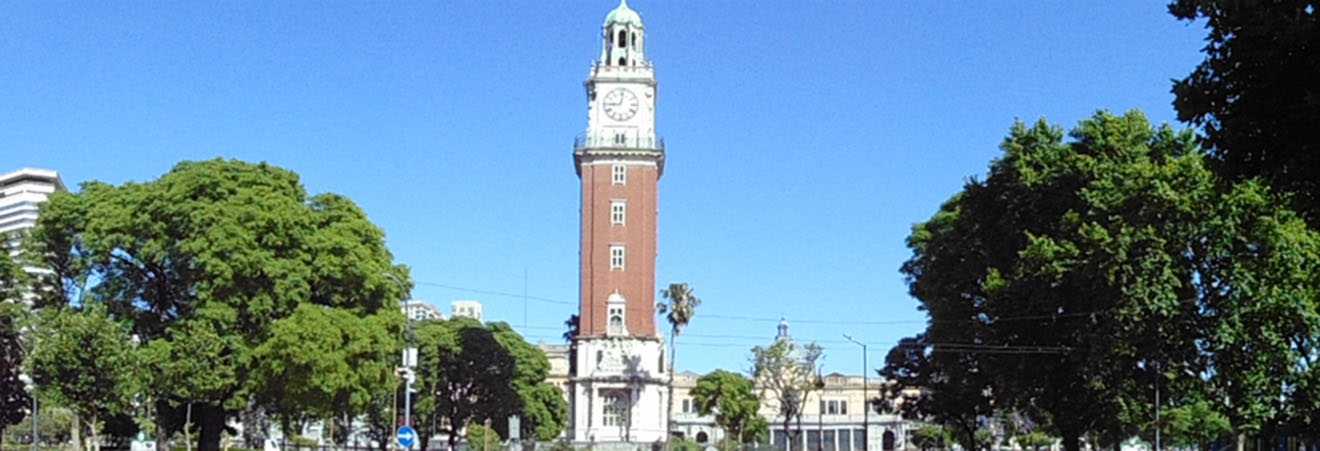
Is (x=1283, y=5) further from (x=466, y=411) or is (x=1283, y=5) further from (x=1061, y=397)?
(x=466, y=411)

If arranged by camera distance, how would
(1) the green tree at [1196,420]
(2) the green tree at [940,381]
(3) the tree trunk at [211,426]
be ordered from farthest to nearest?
(3) the tree trunk at [211,426] < (2) the green tree at [940,381] < (1) the green tree at [1196,420]

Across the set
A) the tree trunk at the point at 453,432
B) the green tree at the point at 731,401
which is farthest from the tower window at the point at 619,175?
the green tree at the point at 731,401

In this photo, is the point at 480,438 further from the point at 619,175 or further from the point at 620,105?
the point at 620,105

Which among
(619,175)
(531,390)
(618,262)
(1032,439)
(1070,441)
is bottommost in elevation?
(1032,439)

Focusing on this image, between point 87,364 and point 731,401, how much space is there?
65.1 metres

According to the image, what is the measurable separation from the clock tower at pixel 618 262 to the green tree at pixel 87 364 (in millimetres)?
48901

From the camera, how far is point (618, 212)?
93.5 metres

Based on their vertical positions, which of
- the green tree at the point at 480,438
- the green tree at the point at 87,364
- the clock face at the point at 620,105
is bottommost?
the green tree at the point at 480,438

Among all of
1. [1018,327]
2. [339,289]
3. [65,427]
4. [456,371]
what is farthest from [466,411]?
[1018,327]

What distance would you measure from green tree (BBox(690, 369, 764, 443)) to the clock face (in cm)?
2293

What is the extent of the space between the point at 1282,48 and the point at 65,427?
9320cm

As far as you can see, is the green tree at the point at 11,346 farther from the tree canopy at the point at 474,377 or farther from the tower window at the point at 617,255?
the tower window at the point at 617,255

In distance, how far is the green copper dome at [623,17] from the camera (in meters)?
98.0

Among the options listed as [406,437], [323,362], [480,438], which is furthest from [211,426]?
[480,438]
